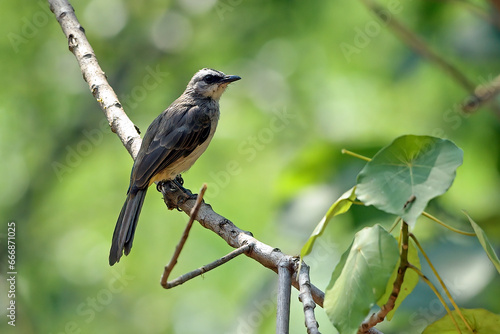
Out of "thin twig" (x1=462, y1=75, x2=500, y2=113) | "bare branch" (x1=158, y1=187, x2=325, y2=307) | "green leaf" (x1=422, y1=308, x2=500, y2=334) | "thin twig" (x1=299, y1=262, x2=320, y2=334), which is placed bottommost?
"green leaf" (x1=422, y1=308, x2=500, y2=334)

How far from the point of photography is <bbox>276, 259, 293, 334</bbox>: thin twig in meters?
2.03

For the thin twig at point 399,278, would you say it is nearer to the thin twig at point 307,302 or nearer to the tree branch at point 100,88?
the thin twig at point 307,302

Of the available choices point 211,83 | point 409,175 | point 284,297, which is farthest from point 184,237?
point 211,83

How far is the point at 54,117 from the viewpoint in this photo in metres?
8.01

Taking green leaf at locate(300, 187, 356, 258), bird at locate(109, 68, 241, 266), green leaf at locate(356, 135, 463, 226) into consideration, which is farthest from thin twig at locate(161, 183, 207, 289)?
bird at locate(109, 68, 241, 266)

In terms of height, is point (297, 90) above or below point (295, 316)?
above

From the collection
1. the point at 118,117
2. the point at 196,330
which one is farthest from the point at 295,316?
the point at 196,330

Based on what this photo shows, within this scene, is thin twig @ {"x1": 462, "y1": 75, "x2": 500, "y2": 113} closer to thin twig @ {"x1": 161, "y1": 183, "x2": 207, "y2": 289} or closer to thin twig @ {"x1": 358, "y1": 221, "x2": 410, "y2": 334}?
thin twig @ {"x1": 358, "y1": 221, "x2": 410, "y2": 334}

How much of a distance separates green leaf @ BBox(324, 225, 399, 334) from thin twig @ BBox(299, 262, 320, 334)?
0.10 metres

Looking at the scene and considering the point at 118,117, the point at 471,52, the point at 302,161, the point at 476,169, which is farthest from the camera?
the point at 476,169

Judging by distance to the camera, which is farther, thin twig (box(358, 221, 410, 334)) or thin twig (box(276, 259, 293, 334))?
thin twig (box(276, 259, 293, 334))

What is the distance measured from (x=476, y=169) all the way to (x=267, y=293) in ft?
8.54

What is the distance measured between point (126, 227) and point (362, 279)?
2.96 meters

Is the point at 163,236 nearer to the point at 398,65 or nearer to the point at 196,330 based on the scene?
the point at 196,330
